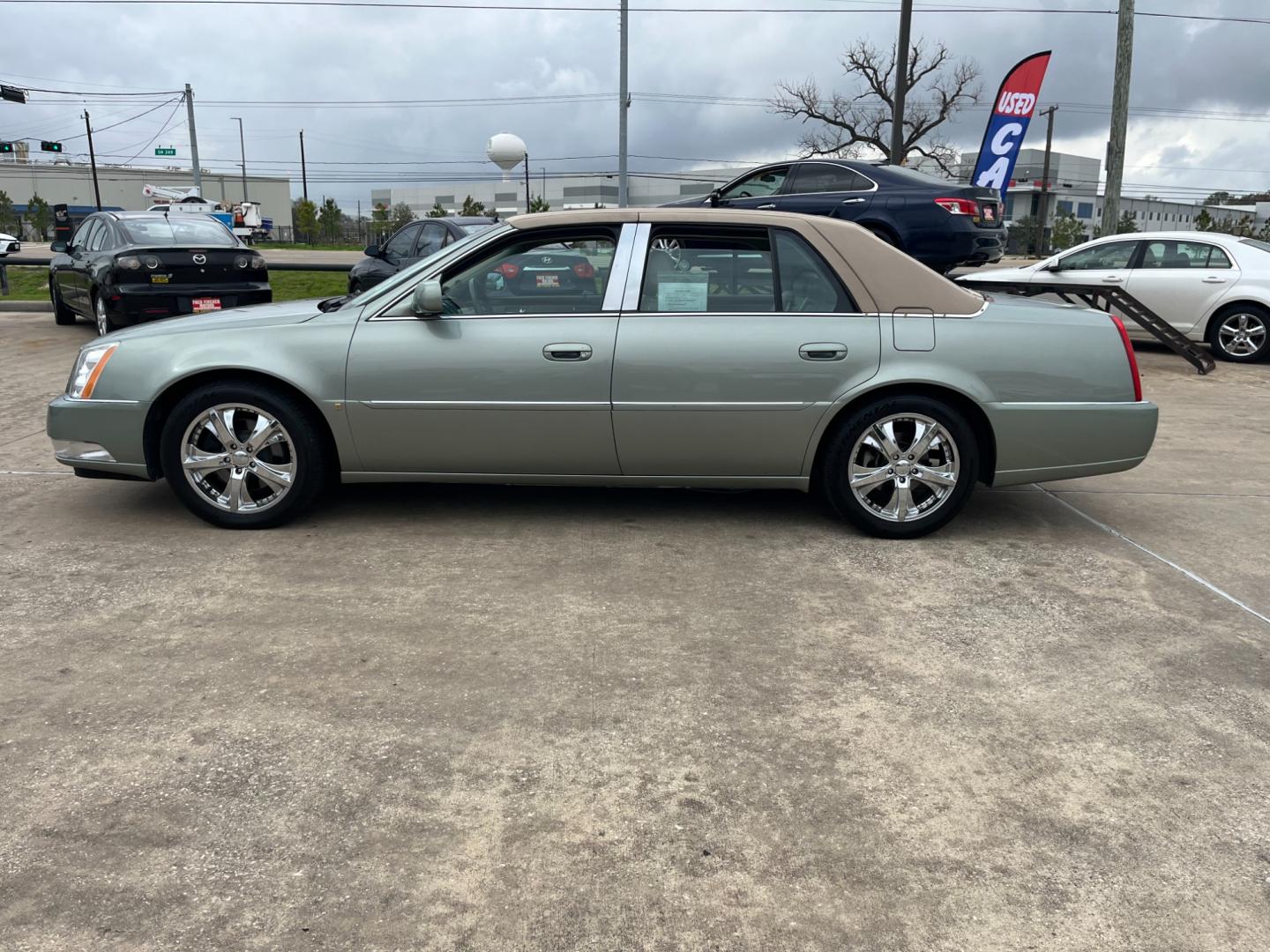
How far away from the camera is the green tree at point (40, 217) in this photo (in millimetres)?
66812

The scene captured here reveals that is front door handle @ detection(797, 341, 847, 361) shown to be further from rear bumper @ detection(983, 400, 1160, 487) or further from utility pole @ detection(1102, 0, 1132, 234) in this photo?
utility pole @ detection(1102, 0, 1132, 234)

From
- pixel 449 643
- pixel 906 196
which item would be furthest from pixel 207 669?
pixel 906 196

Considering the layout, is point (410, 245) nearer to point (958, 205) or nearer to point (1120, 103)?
point (958, 205)

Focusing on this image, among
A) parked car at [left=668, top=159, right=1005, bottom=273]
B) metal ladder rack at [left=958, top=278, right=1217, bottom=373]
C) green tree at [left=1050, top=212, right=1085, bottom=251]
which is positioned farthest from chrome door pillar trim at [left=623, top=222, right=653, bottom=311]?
green tree at [left=1050, top=212, right=1085, bottom=251]

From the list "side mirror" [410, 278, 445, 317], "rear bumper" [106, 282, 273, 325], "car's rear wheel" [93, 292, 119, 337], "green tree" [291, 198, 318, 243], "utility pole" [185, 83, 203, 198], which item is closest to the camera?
"side mirror" [410, 278, 445, 317]

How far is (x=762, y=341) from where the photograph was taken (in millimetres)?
4727

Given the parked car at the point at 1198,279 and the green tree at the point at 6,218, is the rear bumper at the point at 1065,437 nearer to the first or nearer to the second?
the parked car at the point at 1198,279

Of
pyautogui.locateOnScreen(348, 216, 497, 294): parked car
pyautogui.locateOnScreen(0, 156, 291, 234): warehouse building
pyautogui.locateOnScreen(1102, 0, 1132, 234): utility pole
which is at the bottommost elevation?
pyautogui.locateOnScreen(348, 216, 497, 294): parked car

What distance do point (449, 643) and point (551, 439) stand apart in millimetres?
1387

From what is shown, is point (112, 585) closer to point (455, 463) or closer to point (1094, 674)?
point (455, 463)

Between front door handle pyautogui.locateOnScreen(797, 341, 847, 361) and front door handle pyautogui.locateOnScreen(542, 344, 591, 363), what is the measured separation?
0.98 metres

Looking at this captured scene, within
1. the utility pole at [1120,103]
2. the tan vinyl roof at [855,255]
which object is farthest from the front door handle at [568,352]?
the utility pole at [1120,103]

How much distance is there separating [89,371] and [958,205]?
29.7 feet

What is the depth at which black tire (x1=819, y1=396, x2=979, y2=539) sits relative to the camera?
475 centimetres
